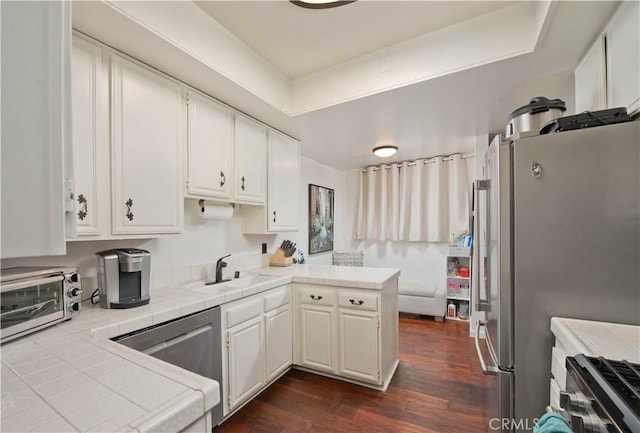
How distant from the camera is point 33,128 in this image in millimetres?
388

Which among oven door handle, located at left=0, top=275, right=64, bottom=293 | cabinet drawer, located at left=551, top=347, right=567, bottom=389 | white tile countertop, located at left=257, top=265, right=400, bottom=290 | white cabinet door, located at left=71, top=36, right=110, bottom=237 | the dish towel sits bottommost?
cabinet drawer, located at left=551, top=347, right=567, bottom=389

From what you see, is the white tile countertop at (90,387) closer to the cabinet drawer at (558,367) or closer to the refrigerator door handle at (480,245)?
the cabinet drawer at (558,367)

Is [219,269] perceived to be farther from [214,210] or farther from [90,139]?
[90,139]

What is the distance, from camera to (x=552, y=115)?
1.36 metres

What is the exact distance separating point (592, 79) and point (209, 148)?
243 centimetres

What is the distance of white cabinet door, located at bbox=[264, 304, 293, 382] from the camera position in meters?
2.11

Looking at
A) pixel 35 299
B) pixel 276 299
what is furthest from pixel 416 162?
pixel 35 299

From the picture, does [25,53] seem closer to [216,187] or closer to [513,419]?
[216,187]

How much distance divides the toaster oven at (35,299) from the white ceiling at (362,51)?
3.74 ft

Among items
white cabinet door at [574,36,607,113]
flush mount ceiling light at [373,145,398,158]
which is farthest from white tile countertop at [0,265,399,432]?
flush mount ceiling light at [373,145,398,158]

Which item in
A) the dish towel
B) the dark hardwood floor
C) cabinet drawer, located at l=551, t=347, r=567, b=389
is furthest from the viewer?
the dark hardwood floor

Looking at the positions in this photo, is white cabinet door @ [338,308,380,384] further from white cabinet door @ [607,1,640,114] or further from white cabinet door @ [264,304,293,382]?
white cabinet door @ [607,1,640,114]

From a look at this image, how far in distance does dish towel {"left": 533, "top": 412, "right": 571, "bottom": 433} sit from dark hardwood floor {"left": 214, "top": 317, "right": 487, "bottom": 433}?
1.27 metres

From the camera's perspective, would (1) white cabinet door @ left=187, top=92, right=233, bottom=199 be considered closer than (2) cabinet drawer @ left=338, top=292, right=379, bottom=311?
Yes
